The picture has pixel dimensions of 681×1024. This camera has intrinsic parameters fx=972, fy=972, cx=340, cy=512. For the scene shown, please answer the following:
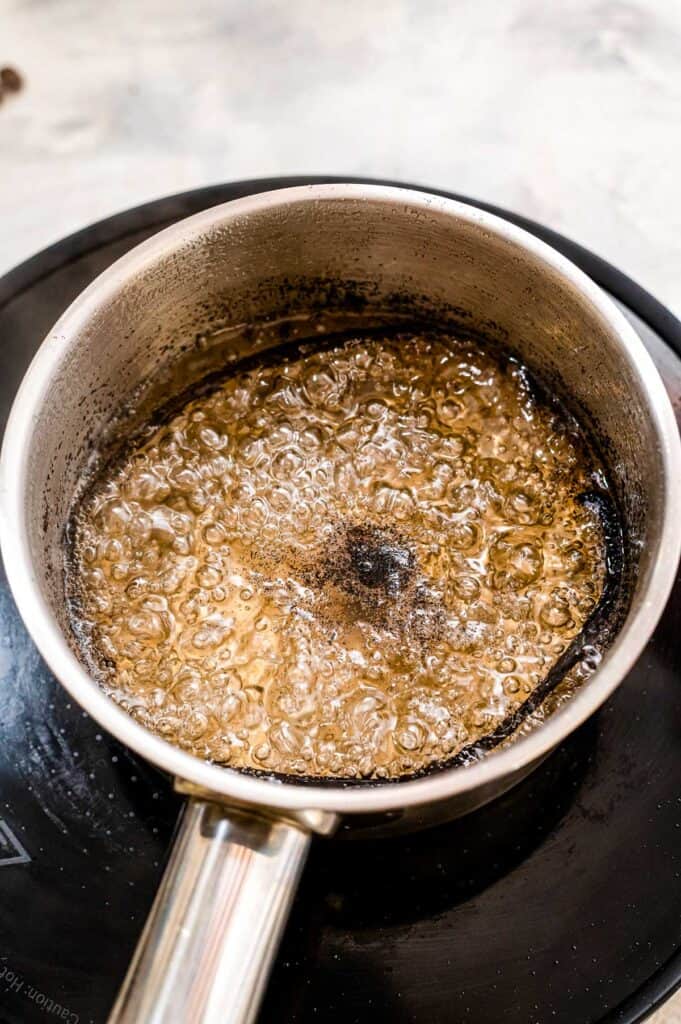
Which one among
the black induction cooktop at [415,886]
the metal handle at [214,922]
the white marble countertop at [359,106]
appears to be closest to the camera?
the metal handle at [214,922]

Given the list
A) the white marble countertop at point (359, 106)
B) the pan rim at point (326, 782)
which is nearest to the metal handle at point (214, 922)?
the pan rim at point (326, 782)

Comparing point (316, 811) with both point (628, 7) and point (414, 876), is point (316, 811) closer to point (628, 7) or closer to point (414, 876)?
point (414, 876)

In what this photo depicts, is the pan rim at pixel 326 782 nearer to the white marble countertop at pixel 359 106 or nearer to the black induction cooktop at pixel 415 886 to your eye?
the black induction cooktop at pixel 415 886

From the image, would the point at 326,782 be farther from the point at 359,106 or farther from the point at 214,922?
the point at 359,106

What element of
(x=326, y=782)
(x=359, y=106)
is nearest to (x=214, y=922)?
(x=326, y=782)

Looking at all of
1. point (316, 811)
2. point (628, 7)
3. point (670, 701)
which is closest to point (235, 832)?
point (316, 811)
